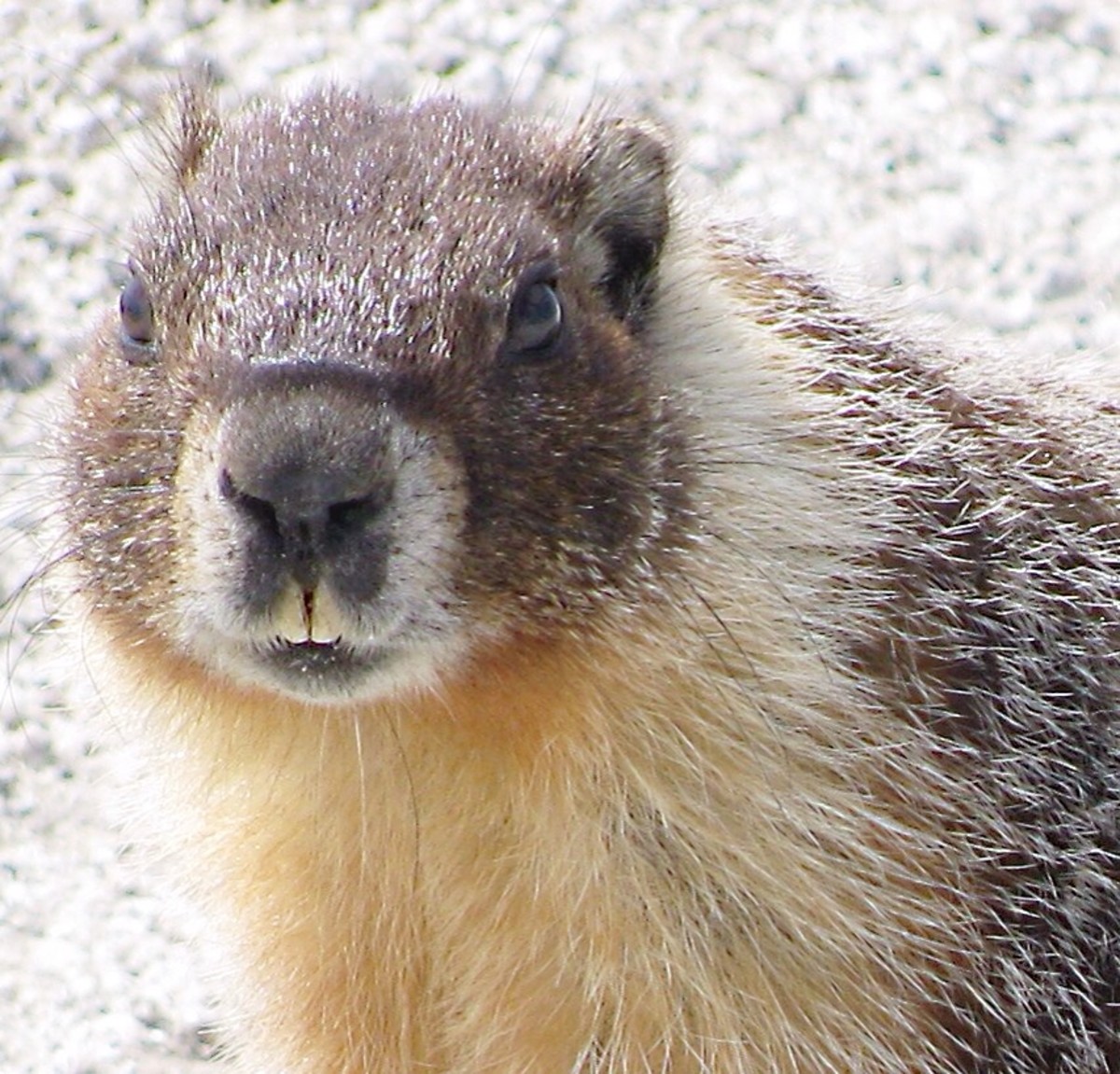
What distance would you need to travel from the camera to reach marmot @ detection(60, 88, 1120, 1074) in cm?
288

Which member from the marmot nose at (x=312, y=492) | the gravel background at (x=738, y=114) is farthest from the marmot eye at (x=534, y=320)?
the gravel background at (x=738, y=114)

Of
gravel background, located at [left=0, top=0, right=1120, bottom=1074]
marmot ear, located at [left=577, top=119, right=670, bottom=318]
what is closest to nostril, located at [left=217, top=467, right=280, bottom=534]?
marmot ear, located at [left=577, top=119, right=670, bottom=318]

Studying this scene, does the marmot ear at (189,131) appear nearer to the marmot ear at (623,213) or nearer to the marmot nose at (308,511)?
the marmot ear at (623,213)

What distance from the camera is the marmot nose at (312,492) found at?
8.95ft

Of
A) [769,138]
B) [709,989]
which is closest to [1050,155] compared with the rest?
[769,138]

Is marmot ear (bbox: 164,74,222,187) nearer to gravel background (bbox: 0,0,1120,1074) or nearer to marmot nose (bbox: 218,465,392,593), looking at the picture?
marmot nose (bbox: 218,465,392,593)

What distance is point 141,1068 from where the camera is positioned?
13.6 ft

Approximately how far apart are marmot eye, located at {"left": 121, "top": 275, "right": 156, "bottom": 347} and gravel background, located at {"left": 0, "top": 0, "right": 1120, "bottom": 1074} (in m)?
1.60

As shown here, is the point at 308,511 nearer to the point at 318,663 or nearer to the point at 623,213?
the point at 318,663

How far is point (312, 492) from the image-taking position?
8.93ft

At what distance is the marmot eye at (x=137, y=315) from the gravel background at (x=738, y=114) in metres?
1.60

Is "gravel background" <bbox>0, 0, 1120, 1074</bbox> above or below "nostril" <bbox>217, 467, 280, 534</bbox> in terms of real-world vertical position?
below

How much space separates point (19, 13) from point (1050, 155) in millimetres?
2656

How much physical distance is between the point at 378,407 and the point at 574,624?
0.40m
